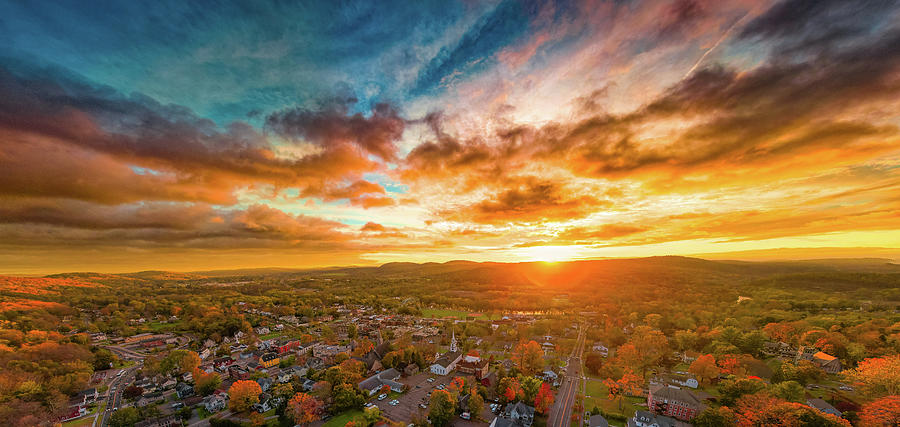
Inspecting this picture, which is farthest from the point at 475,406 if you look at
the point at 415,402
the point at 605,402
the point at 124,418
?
the point at 124,418

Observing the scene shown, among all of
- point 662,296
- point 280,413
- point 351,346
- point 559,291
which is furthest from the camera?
point 559,291

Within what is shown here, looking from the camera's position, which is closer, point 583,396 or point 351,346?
point 583,396

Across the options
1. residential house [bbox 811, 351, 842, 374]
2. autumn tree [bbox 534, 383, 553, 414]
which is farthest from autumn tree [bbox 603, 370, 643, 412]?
residential house [bbox 811, 351, 842, 374]

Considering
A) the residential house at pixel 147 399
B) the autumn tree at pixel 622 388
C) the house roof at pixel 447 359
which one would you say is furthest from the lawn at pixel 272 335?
the autumn tree at pixel 622 388

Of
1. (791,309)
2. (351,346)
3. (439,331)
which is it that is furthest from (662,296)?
(351,346)

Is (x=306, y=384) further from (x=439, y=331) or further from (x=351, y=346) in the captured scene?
(x=439, y=331)

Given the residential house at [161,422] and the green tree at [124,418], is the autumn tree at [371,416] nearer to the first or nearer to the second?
the residential house at [161,422]

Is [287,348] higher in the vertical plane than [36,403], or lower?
lower
